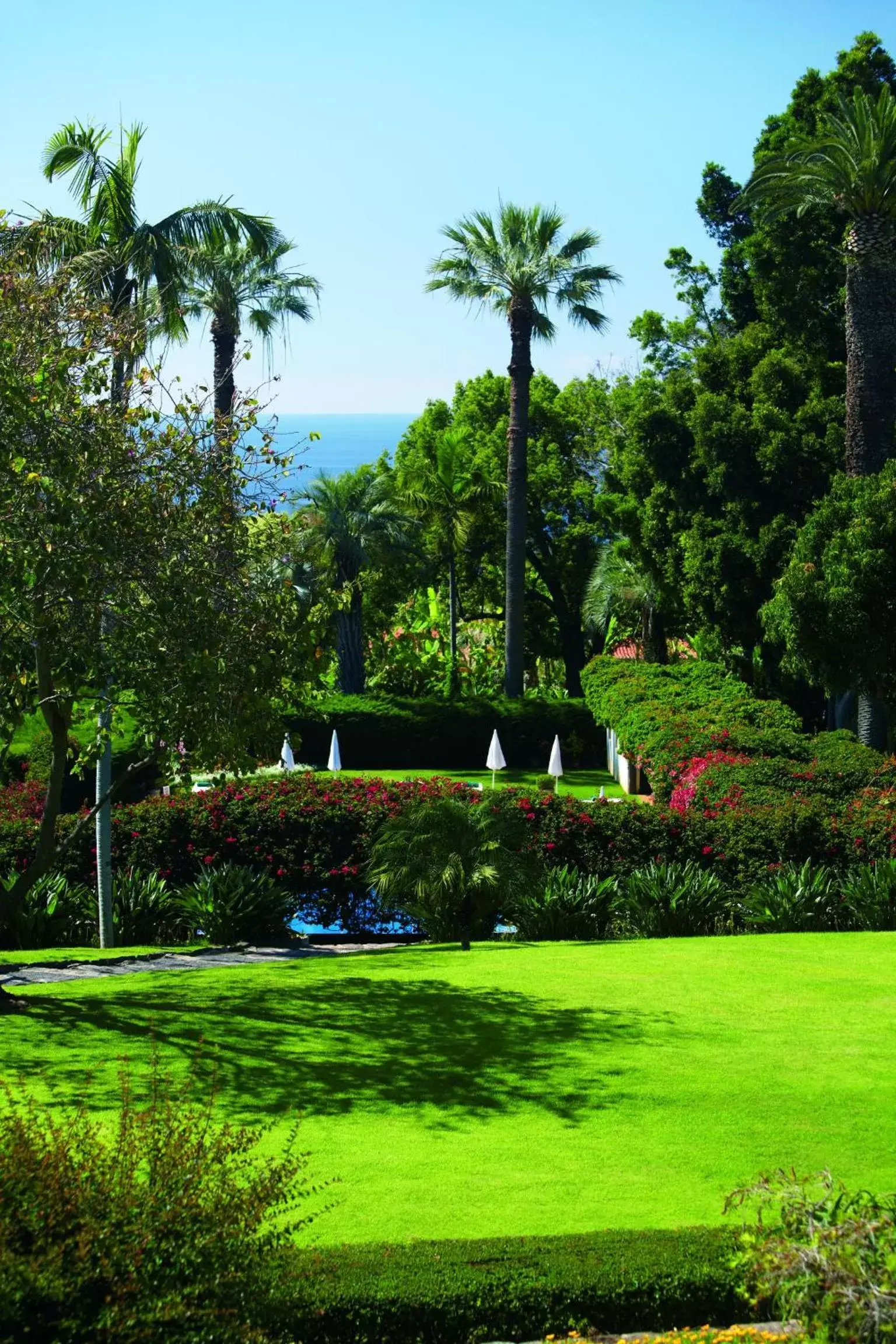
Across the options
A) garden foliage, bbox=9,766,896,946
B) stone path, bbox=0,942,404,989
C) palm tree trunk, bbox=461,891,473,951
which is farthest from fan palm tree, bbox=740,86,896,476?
stone path, bbox=0,942,404,989

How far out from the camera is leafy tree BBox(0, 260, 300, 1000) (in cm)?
962

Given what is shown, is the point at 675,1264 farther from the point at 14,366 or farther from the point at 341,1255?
the point at 14,366

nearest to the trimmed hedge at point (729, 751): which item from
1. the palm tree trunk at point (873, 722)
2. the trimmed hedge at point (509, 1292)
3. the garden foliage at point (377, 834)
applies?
the garden foliage at point (377, 834)

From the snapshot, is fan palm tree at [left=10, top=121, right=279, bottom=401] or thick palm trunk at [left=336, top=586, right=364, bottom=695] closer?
fan palm tree at [left=10, top=121, right=279, bottom=401]

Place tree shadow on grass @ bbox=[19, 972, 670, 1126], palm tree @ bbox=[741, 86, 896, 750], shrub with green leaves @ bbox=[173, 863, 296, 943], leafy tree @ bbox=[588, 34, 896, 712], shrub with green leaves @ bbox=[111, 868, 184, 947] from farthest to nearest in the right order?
1. leafy tree @ bbox=[588, 34, 896, 712]
2. palm tree @ bbox=[741, 86, 896, 750]
3. shrub with green leaves @ bbox=[111, 868, 184, 947]
4. shrub with green leaves @ bbox=[173, 863, 296, 943]
5. tree shadow on grass @ bbox=[19, 972, 670, 1126]

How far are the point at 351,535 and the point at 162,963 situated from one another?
2730 centimetres

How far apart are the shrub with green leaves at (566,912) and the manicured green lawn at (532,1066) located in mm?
1826

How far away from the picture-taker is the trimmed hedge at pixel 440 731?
37.0 meters

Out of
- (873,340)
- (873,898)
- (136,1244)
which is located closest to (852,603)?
(873,340)

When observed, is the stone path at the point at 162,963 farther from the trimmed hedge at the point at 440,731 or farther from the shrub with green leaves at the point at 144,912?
the trimmed hedge at the point at 440,731

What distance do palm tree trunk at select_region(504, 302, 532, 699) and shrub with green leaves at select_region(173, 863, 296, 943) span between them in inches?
902

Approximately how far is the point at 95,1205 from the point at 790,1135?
401cm

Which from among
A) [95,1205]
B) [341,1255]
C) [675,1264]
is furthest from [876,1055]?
[95,1205]

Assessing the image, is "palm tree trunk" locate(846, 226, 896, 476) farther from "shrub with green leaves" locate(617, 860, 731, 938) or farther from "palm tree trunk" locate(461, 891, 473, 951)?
"palm tree trunk" locate(461, 891, 473, 951)
